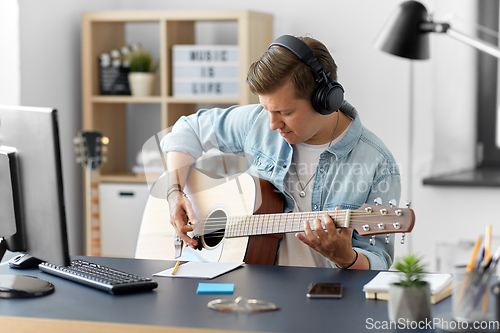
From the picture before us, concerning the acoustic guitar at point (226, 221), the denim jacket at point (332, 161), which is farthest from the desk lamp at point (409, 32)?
the acoustic guitar at point (226, 221)

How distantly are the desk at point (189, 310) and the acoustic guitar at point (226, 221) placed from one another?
25 centimetres

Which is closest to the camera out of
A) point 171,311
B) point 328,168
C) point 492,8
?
point 171,311

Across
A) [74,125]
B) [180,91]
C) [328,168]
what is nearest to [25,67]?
[74,125]

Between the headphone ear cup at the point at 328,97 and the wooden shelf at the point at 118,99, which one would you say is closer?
the headphone ear cup at the point at 328,97

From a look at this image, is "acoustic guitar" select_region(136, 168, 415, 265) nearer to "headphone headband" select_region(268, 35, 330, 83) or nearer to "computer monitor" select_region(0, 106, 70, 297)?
"headphone headband" select_region(268, 35, 330, 83)

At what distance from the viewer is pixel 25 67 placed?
8.68 feet

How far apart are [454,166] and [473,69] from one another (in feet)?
1.66

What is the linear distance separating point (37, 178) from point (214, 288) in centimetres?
37

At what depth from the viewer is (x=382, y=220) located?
3.82 ft

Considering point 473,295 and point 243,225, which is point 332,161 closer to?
point 243,225

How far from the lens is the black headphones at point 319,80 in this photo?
1.33 metres

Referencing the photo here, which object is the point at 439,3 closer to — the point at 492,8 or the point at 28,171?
the point at 492,8

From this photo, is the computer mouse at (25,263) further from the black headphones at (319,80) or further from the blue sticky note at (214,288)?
the black headphones at (319,80)

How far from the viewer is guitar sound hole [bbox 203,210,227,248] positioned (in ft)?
4.84
